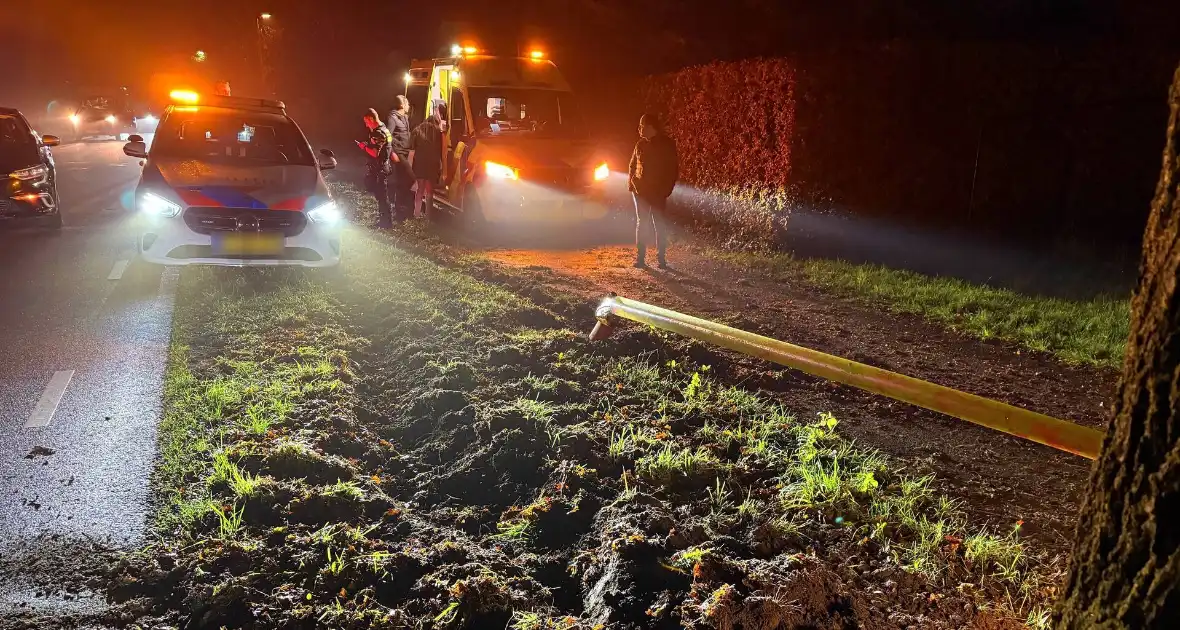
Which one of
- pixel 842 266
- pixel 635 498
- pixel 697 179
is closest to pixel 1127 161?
pixel 842 266

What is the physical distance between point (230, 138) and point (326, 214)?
2252 mm

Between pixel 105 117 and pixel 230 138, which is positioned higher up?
pixel 105 117

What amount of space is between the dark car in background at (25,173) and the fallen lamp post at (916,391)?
31.1 ft

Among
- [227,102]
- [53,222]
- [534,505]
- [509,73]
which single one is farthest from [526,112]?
[534,505]

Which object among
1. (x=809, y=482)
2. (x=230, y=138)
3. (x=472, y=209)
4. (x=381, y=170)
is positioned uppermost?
(x=230, y=138)

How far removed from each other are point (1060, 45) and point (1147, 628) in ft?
28.7

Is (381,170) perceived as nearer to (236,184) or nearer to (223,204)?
(236,184)

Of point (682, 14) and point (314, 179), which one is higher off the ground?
point (682, 14)

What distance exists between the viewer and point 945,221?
9.58 meters

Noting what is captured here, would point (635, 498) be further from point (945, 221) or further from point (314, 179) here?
point (945, 221)

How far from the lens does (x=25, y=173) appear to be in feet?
34.9

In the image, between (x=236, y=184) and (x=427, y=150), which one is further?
(x=427, y=150)

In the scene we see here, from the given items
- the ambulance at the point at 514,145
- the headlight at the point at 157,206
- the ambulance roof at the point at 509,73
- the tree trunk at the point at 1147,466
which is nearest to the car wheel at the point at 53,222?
the headlight at the point at 157,206

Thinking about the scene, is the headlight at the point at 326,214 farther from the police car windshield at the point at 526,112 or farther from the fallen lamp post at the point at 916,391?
the fallen lamp post at the point at 916,391
